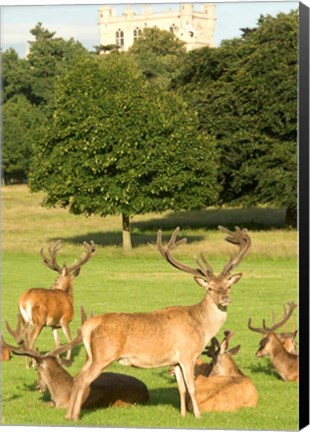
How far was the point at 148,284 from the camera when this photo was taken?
2091 centimetres

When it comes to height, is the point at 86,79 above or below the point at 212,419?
above

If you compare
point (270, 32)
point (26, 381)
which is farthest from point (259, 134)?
point (26, 381)

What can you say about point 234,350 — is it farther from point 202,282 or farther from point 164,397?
point 202,282

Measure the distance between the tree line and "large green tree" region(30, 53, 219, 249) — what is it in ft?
0.10

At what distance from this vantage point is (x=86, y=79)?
2958cm

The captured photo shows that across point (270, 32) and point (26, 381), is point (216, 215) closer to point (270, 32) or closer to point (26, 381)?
point (270, 32)

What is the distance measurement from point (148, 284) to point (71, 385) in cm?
1247

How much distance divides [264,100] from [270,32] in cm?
226

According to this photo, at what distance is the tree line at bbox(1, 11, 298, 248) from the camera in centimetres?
2908

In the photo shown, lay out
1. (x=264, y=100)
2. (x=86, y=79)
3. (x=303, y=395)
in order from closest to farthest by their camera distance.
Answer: (x=303, y=395) < (x=86, y=79) < (x=264, y=100)

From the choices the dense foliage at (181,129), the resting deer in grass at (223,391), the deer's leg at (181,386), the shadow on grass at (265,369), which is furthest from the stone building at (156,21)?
the deer's leg at (181,386)

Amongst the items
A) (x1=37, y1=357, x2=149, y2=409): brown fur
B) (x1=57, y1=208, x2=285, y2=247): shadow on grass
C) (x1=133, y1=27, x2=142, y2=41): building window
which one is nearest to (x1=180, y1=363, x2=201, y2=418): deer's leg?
(x1=37, y1=357, x2=149, y2=409): brown fur

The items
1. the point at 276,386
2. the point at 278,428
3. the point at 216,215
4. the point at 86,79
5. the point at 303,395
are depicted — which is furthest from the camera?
the point at 216,215

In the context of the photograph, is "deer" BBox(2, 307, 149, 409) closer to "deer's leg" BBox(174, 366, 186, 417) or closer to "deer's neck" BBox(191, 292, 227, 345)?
"deer's leg" BBox(174, 366, 186, 417)
